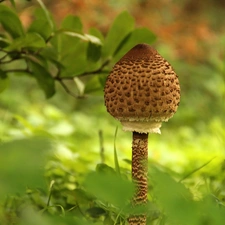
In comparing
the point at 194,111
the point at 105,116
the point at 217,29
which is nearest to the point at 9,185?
the point at 105,116

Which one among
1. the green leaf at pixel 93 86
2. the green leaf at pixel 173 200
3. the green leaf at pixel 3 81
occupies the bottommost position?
the green leaf at pixel 93 86

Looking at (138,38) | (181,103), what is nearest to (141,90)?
(138,38)

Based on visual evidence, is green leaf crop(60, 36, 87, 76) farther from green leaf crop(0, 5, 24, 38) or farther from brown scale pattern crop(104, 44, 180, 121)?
brown scale pattern crop(104, 44, 180, 121)

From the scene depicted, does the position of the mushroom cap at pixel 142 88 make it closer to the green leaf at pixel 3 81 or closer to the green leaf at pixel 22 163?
the green leaf at pixel 3 81

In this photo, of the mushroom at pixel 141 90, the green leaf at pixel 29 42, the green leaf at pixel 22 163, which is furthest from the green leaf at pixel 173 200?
the green leaf at pixel 29 42

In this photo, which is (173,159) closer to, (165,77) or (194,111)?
(165,77)
